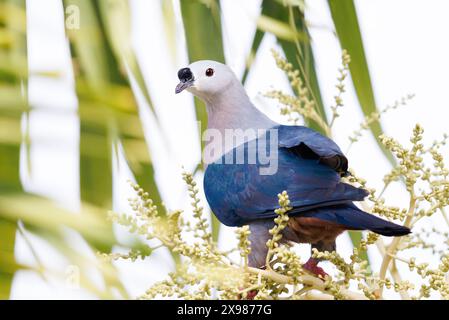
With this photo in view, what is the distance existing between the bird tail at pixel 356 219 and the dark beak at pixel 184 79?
0.38 meters

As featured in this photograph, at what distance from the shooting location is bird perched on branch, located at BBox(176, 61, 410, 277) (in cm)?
130

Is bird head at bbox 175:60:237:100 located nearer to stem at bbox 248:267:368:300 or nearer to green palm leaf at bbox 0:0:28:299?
green palm leaf at bbox 0:0:28:299

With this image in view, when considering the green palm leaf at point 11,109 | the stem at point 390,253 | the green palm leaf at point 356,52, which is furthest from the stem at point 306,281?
the green palm leaf at point 356,52

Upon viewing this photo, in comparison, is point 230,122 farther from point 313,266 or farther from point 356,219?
point 356,219

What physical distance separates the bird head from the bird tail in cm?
38

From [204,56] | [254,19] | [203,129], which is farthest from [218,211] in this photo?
[254,19]

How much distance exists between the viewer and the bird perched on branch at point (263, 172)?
1304 mm

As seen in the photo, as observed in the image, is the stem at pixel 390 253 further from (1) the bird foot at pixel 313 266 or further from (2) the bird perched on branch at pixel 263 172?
(1) the bird foot at pixel 313 266

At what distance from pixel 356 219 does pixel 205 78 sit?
495 mm

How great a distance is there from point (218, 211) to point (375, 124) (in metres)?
0.36
